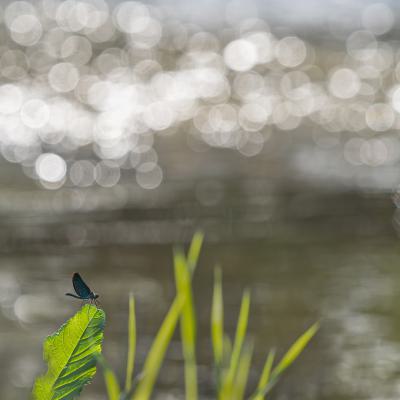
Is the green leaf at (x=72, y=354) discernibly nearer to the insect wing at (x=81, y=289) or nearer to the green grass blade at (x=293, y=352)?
the insect wing at (x=81, y=289)

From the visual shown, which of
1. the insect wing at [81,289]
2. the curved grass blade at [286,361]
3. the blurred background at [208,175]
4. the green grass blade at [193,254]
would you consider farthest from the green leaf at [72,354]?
the blurred background at [208,175]

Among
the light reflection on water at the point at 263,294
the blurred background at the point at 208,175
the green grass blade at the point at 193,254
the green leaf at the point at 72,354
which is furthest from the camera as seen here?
the blurred background at the point at 208,175

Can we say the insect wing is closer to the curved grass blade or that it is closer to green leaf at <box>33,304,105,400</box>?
green leaf at <box>33,304,105,400</box>

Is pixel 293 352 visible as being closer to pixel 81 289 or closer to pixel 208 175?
pixel 81 289

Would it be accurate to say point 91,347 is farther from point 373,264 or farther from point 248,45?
point 248,45

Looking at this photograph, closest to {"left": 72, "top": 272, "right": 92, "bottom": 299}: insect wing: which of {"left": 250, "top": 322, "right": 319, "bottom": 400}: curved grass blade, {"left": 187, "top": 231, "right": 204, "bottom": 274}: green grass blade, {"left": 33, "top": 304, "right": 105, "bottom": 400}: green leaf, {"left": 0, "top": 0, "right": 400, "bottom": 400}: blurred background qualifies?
{"left": 33, "top": 304, "right": 105, "bottom": 400}: green leaf

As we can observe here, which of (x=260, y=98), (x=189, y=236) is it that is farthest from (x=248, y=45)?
(x=189, y=236)

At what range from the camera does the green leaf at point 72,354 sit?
0.86 m

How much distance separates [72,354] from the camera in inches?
34.8

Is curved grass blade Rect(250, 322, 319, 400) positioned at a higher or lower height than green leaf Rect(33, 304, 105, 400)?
lower

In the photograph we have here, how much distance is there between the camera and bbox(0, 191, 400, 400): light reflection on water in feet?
7.33

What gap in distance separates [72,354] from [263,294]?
1.89 metres

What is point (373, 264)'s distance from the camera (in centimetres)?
299

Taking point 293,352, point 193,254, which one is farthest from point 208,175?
point 293,352
